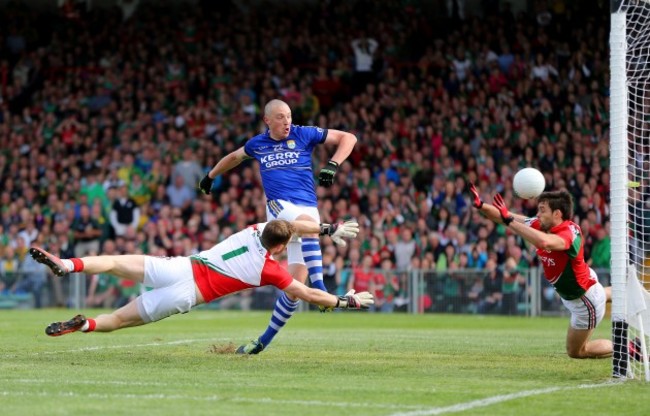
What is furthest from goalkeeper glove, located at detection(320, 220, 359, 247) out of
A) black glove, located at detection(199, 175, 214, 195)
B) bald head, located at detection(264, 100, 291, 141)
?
black glove, located at detection(199, 175, 214, 195)

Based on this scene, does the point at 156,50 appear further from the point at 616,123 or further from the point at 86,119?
the point at 616,123

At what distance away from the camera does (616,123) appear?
10836mm

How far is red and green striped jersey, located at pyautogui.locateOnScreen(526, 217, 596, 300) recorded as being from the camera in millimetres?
11773

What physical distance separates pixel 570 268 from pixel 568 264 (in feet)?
0.20

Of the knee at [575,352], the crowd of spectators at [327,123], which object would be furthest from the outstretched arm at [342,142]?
the crowd of spectators at [327,123]

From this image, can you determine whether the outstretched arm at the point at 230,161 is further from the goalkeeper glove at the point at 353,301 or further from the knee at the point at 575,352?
the knee at the point at 575,352

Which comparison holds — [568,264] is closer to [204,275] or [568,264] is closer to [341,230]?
[341,230]

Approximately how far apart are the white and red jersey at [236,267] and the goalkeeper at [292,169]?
1.46 meters

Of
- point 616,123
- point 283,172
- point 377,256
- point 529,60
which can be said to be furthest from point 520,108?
point 616,123

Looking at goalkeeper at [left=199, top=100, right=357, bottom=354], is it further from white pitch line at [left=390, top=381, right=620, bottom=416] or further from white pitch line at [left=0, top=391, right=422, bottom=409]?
white pitch line at [left=0, top=391, right=422, bottom=409]

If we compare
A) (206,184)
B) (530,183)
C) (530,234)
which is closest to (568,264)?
(530,183)

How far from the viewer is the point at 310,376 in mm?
10531

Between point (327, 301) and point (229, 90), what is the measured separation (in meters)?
20.5

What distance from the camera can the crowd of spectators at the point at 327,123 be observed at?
25.2 m
